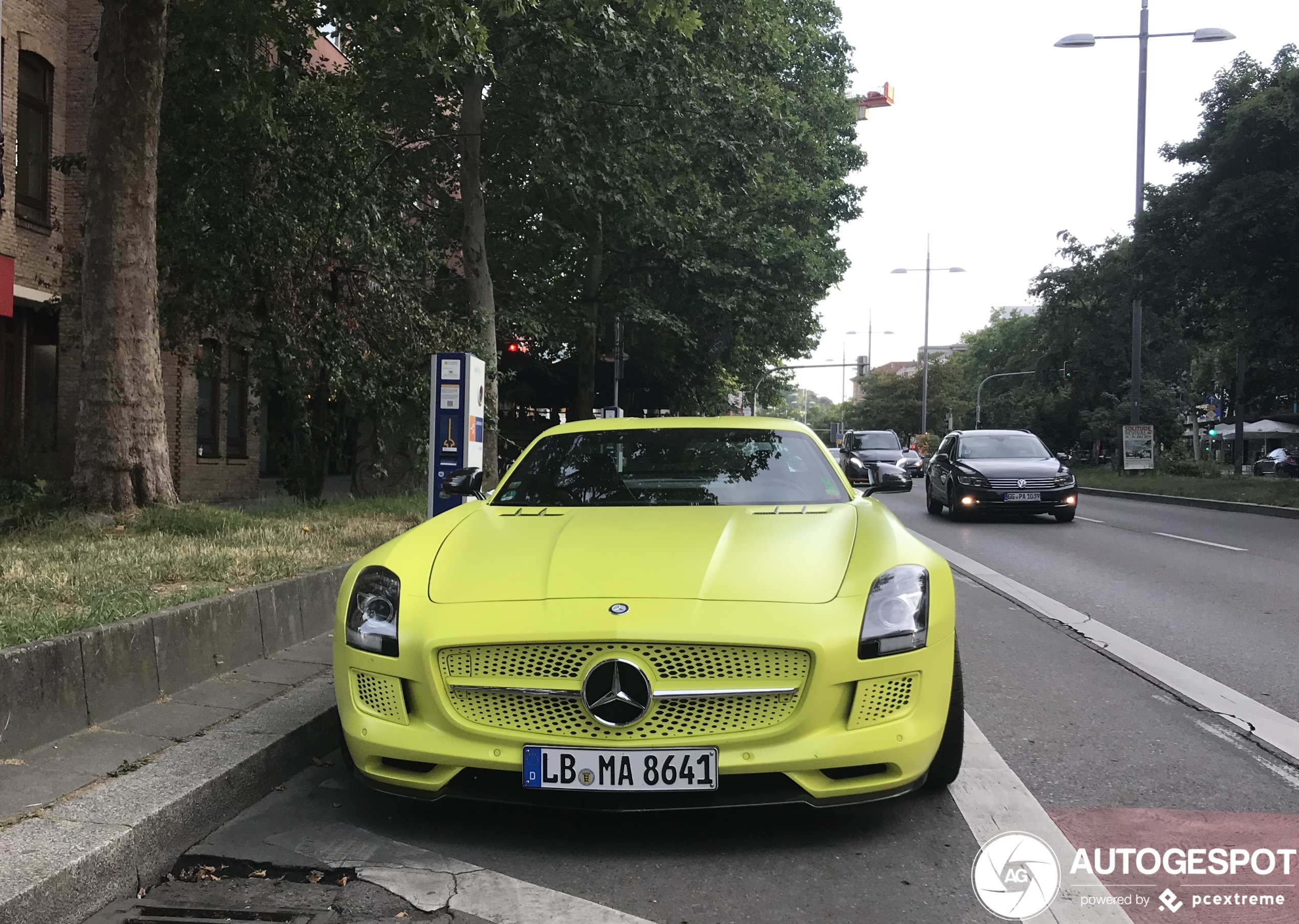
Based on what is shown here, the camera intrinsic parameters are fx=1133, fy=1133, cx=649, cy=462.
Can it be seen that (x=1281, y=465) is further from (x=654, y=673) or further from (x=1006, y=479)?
(x=654, y=673)

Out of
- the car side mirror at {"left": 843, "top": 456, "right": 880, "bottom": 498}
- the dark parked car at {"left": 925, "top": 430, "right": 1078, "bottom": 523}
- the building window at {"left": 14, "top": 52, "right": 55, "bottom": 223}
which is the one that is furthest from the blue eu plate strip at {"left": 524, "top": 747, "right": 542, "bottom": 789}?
the building window at {"left": 14, "top": 52, "right": 55, "bottom": 223}

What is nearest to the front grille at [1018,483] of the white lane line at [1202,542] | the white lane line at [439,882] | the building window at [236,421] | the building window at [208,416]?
the white lane line at [1202,542]

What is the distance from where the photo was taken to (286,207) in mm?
12281

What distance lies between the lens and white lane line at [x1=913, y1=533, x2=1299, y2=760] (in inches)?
184

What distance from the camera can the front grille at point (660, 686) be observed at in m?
3.28

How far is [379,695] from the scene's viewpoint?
138 inches

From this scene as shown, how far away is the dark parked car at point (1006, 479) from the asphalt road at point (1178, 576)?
31 cm

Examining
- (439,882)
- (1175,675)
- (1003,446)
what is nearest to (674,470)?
(439,882)

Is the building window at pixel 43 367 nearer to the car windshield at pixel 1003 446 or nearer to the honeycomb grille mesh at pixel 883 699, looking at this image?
the car windshield at pixel 1003 446

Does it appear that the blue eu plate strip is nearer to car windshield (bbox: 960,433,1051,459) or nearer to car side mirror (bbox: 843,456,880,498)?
car side mirror (bbox: 843,456,880,498)

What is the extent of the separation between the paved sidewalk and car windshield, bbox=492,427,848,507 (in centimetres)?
134

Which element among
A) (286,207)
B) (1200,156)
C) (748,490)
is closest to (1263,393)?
(1200,156)

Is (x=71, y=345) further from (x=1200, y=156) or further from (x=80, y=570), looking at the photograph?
(x=1200, y=156)

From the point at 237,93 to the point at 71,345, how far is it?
359 cm
